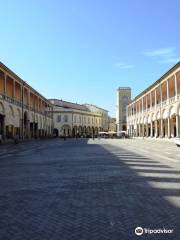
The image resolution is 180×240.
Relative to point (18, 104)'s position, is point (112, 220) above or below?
below

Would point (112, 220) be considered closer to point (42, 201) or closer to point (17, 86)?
point (42, 201)

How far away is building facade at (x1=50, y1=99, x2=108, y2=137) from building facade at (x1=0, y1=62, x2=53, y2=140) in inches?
1509


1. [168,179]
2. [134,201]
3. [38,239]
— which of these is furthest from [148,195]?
[38,239]

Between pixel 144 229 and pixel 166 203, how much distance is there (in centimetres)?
206

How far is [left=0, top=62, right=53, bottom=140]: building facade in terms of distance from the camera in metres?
49.5

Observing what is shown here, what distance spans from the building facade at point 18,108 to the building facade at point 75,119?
126ft

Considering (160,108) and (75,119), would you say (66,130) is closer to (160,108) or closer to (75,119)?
(75,119)

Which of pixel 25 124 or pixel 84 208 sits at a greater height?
pixel 25 124

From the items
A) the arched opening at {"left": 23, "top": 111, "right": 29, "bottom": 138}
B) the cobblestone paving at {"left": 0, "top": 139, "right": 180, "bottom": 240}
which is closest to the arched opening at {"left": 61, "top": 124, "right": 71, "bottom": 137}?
the arched opening at {"left": 23, "top": 111, "right": 29, "bottom": 138}

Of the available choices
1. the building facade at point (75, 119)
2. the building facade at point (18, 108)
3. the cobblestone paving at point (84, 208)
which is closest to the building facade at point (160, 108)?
the building facade at point (18, 108)

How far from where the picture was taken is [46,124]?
92938 mm

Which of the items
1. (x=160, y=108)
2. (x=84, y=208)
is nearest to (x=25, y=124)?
(x=160, y=108)

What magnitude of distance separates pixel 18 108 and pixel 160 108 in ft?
80.4

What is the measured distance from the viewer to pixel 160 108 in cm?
6544
